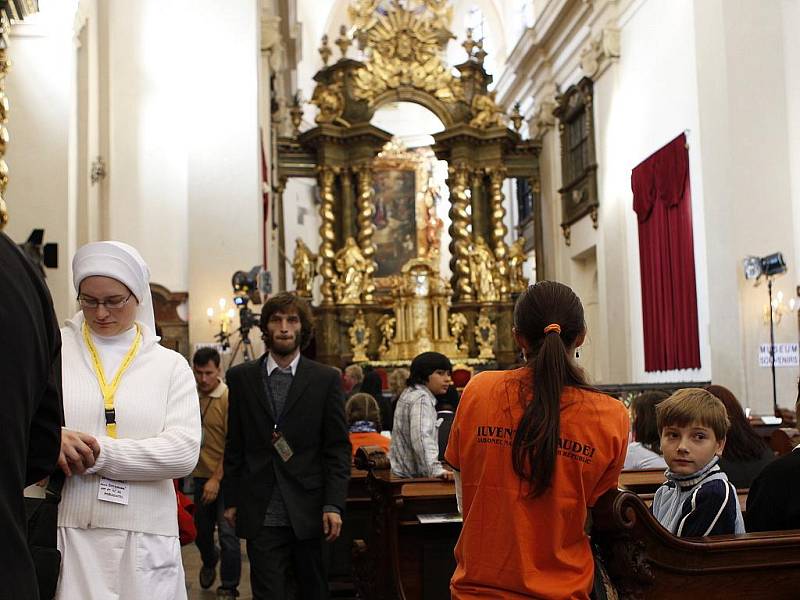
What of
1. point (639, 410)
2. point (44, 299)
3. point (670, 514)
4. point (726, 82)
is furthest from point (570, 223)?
point (44, 299)

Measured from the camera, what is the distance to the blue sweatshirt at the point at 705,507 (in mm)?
3338

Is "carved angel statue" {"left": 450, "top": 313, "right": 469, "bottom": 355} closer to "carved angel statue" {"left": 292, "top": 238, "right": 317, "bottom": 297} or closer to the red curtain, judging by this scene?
"carved angel statue" {"left": 292, "top": 238, "right": 317, "bottom": 297}

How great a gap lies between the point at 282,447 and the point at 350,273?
17.1 m

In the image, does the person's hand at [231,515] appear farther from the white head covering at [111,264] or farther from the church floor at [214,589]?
the church floor at [214,589]

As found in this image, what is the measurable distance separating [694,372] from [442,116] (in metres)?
9.87

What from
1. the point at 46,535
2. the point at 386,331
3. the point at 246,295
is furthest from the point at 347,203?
the point at 46,535

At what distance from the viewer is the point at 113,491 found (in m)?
3.01

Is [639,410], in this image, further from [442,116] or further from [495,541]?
[442,116]

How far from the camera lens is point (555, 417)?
2713 millimetres

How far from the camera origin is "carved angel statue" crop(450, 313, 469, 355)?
71.3ft

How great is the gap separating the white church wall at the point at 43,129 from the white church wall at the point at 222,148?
393 cm

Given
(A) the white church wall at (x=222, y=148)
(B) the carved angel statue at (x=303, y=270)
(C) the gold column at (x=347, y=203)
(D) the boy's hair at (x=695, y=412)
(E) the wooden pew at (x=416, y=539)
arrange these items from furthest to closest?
(C) the gold column at (x=347, y=203) → (B) the carved angel statue at (x=303, y=270) → (A) the white church wall at (x=222, y=148) → (E) the wooden pew at (x=416, y=539) → (D) the boy's hair at (x=695, y=412)

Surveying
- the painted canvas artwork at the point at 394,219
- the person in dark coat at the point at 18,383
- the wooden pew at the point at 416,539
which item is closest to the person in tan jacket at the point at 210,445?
the wooden pew at the point at 416,539

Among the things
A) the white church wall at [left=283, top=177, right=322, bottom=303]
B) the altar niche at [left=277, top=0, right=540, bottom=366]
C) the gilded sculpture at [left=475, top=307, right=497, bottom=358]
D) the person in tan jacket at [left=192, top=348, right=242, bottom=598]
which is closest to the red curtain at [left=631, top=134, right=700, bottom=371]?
the gilded sculpture at [left=475, top=307, right=497, bottom=358]
